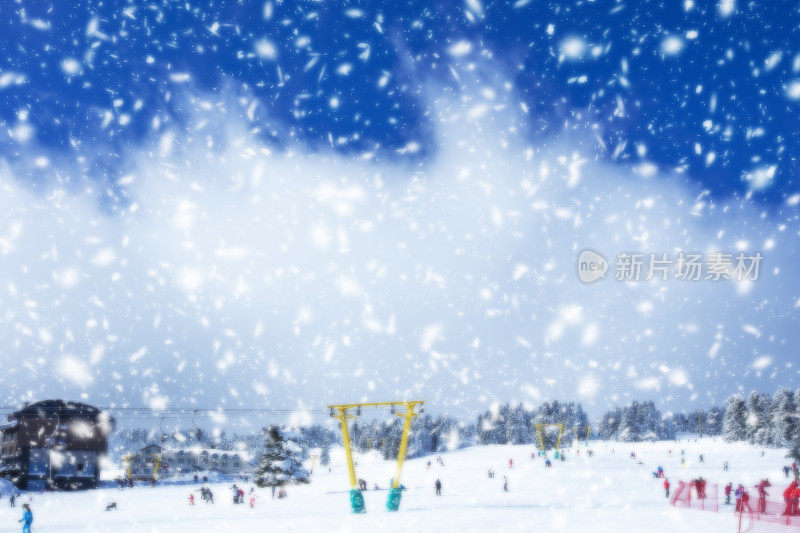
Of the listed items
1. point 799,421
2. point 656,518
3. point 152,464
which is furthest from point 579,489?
point 152,464

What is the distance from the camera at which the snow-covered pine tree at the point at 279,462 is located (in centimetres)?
5412

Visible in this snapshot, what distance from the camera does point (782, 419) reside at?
87500 millimetres

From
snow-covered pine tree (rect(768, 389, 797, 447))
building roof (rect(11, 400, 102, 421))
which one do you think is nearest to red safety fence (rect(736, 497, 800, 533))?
building roof (rect(11, 400, 102, 421))

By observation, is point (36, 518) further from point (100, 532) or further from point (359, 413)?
point (359, 413)

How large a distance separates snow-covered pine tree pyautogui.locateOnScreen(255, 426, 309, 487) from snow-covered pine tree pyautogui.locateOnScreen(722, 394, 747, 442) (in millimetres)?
90336

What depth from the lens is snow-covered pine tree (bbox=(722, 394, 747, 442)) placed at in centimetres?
10888

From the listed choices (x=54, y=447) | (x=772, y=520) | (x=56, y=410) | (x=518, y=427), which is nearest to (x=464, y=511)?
(x=772, y=520)

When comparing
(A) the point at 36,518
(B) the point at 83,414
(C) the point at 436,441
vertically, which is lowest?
(C) the point at 436,441

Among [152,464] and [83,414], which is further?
[152,464]

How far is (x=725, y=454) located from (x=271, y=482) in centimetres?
6930

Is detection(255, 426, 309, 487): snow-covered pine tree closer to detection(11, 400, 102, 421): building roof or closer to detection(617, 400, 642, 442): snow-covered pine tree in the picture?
detection(11, 400, 102, 421): building roof

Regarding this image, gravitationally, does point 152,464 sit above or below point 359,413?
below

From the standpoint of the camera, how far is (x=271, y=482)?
5394 centimetres

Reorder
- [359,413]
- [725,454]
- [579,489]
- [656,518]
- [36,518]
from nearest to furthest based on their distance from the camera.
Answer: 1. [656,518]
2. [359,413]
3. [36,518]
4. [579,489]
5. [725,454]
